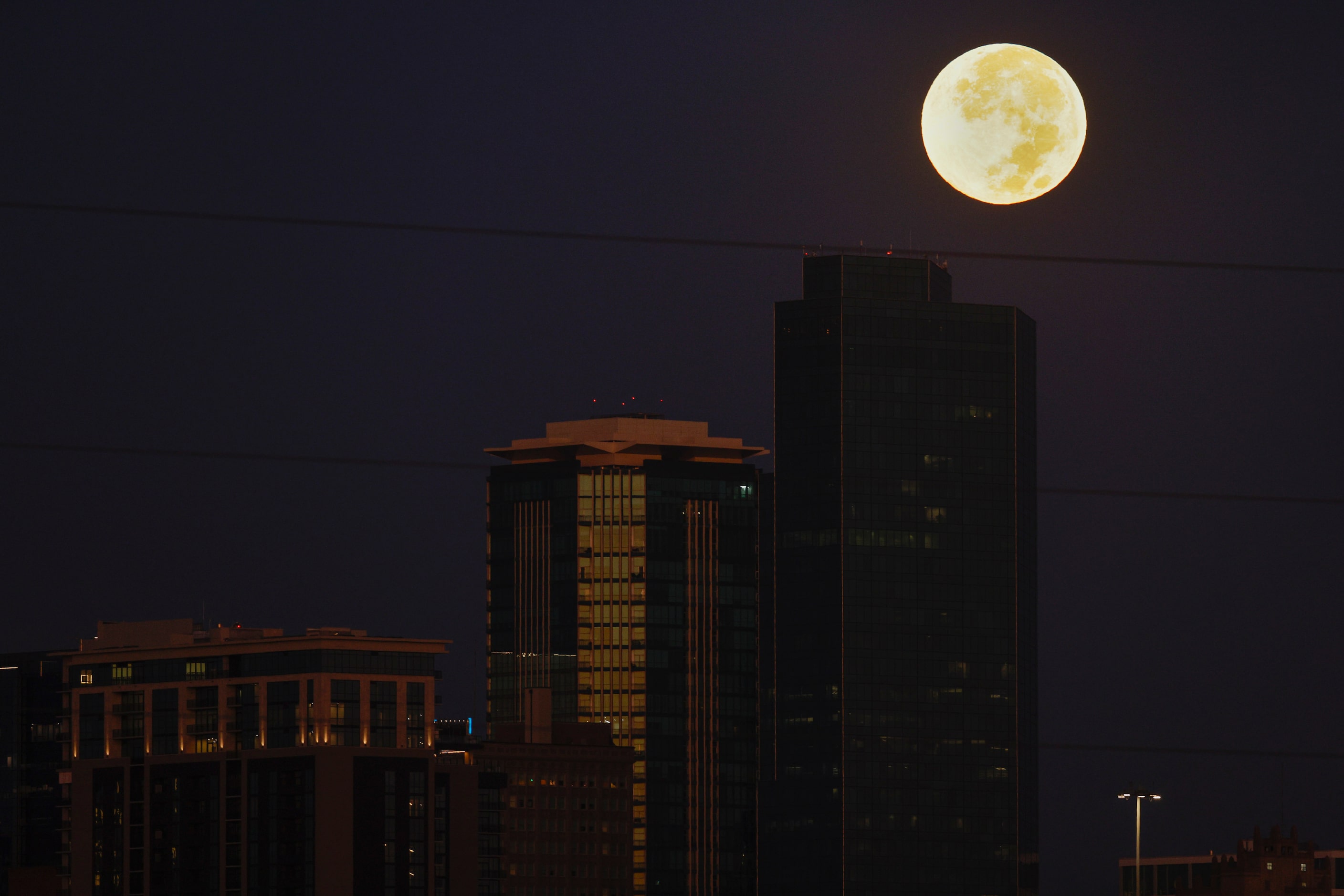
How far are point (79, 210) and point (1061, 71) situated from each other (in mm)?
75269

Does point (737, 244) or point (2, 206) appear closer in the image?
point (2, 206)

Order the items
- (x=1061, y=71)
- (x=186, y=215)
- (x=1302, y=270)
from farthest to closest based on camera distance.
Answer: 1. (x=1061, y=71)
2. (x=1302, y=270)
3. (x=186, y=215)

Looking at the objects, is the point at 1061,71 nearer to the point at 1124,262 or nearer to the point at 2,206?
the point at 1124,262

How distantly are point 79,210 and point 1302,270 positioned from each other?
1558 inches

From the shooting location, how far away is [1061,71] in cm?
14462

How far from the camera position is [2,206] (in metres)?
81.1

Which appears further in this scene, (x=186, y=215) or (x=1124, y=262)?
(x=1124, y=262)

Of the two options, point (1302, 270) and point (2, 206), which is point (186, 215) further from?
point (1302, 270)

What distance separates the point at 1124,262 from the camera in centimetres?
8844

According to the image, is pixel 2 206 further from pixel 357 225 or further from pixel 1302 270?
pixel 1302 270

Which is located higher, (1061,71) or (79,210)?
(1061,71)

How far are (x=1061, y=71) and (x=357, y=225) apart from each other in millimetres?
70930

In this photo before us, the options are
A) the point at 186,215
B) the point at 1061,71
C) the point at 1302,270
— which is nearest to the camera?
the point at 186,215

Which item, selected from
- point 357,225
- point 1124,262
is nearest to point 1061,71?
point 1124,262
